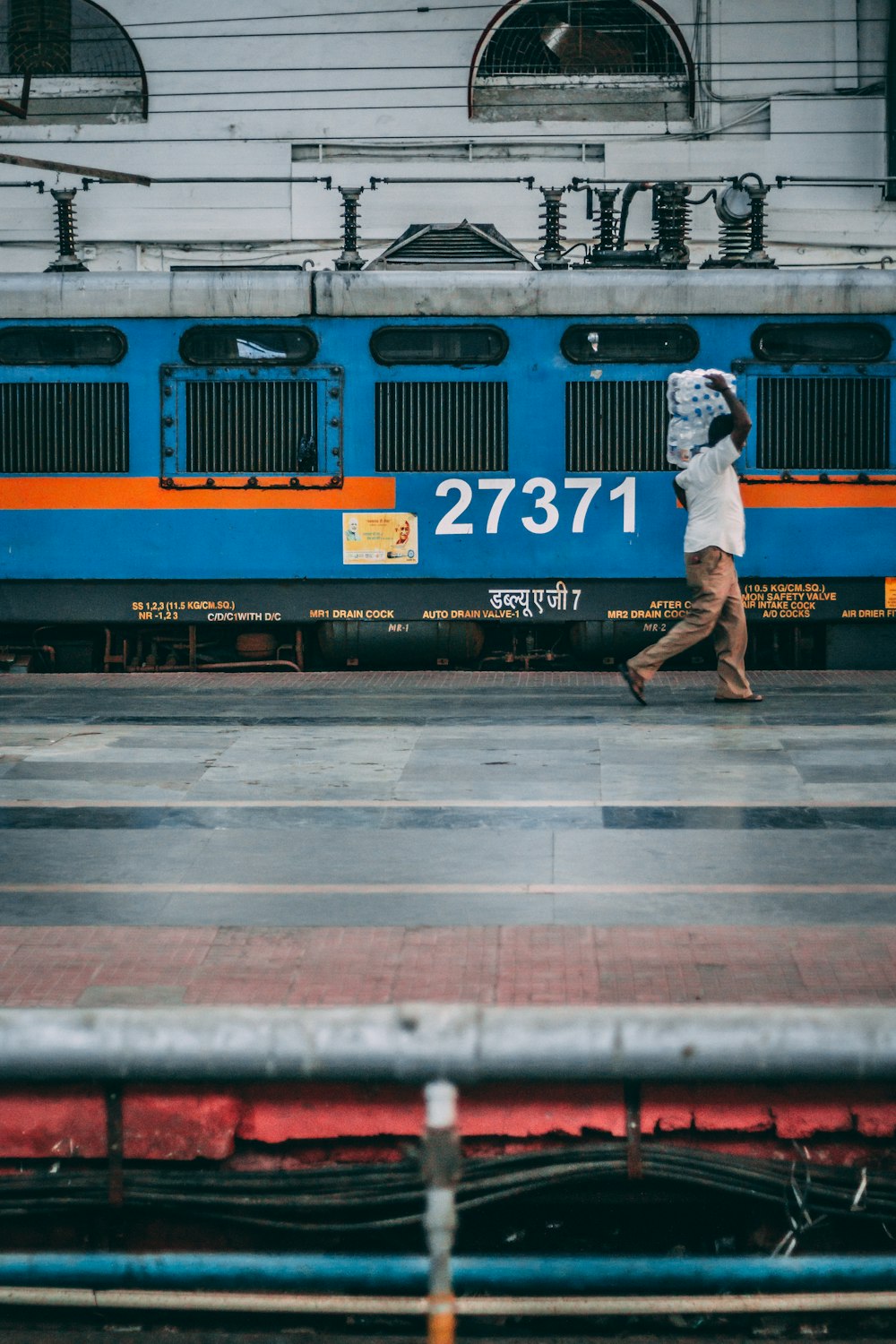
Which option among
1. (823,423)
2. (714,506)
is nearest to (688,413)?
(714,506)

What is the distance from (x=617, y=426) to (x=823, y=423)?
1.71 metres

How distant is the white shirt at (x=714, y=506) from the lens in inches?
426

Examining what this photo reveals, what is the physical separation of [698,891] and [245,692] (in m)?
6.25

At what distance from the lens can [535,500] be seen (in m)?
13.5

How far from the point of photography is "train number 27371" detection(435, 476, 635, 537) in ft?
44.2

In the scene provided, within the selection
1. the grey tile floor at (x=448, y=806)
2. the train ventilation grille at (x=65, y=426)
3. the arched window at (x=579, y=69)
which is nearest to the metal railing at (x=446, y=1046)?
the grey tile floor at (x=448, y=806)

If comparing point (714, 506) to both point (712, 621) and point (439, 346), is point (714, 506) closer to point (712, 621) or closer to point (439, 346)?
point (712, 621)

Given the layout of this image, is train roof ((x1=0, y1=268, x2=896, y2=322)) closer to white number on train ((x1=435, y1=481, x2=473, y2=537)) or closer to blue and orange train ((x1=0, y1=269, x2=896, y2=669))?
blue and orange train ((x1=0, y1=269, x2=896, y2=669))

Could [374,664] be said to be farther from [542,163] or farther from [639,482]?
[542,163]

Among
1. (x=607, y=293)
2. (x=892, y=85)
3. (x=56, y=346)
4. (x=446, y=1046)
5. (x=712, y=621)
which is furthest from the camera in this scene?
(x=892, y=85)

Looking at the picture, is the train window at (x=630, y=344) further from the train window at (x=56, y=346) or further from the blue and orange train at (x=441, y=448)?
the train window at (x=56, y=346)

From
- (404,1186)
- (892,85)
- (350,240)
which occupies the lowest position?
(404,1186)

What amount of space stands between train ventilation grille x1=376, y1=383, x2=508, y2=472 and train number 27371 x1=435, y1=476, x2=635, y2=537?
19 cm

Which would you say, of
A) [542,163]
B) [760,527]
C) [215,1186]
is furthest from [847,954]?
[542,163]
